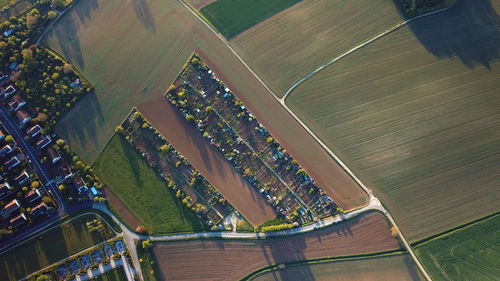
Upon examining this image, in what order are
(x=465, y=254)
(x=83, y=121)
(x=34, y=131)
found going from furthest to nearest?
(x=83, y=121)
(x=34, y=131)
(x=465, y=254)

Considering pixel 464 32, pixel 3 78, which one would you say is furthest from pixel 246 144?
pixel 3 78

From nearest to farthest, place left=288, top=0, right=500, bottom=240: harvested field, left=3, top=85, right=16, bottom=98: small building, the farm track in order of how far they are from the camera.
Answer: the farm track → left=288, top=0, right=500, bottom=240: harvested field → left=3, top=85, right=16, bottom=98: small building

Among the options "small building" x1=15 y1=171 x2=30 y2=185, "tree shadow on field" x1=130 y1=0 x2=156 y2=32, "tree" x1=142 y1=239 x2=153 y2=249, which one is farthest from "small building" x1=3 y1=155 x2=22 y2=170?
"tree shadow on field" x1=130 y1=0 x2=156 y2=32

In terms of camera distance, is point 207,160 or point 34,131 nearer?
point 34,131

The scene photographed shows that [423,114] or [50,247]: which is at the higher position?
[50,247]

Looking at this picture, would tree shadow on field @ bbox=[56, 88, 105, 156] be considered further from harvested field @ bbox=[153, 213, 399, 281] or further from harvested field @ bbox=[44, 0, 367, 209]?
harvested field @ bbox=[153, 213, 399, 281]

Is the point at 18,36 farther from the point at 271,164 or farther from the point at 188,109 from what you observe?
the point at 271,164

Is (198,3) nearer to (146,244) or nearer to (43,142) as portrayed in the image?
(43,142)
